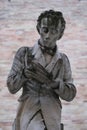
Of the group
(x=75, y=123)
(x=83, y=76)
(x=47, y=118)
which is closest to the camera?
(x=47, y=118)

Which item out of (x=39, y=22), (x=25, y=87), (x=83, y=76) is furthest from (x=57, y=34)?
(x=83, y=76)

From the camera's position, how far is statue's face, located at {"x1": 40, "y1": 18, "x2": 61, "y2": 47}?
10.9 feet

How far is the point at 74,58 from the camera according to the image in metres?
6.18

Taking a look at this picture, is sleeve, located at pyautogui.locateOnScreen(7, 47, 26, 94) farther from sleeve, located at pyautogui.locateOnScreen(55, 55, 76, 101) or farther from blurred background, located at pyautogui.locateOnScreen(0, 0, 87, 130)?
blurred background, located at pyautogui.locateOnScreen(0, 0, 87, 130)

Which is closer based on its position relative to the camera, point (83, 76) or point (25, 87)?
point (25, 87)

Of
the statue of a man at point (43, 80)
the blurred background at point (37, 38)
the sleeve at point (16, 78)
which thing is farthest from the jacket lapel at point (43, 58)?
the blurred background at point (37, 38)

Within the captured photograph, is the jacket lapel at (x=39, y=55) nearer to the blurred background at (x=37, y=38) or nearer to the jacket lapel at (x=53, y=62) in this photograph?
the jacket lapel at (x=53, y=62)

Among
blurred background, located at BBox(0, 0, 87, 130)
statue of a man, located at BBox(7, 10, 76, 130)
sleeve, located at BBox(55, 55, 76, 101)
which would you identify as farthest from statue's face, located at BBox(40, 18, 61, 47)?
blurred background, located at BBox(0, 0, 87, 130)

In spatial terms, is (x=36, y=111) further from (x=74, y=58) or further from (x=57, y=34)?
(x=74, y=58)

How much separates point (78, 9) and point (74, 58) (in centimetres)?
96

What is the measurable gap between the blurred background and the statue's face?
2025 millimetres

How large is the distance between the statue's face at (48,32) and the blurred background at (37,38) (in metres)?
2.03

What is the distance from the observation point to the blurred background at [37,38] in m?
5.50

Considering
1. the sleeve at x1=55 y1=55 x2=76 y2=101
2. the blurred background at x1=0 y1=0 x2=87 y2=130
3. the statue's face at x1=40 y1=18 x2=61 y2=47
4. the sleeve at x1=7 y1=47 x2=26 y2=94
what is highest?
the statue's face at x1=40 y1=18 x2=61 y2=47
